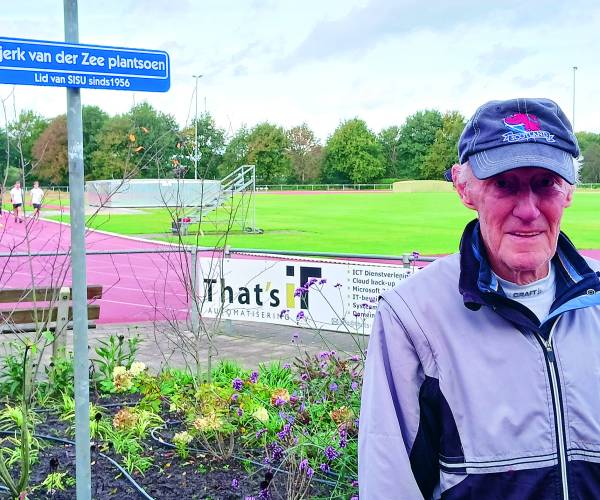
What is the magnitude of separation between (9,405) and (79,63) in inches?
140

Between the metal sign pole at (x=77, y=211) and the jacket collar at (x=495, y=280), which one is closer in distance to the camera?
the jacket collar at (x=495, y=280)

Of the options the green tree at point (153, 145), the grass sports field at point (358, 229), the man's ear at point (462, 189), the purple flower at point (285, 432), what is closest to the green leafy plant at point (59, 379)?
the green tree at point (153, 145)

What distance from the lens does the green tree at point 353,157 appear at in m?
96.4

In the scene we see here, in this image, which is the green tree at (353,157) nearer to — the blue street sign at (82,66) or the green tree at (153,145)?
the green tree at (153,145)

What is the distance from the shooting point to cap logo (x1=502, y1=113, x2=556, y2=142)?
174 centimetres

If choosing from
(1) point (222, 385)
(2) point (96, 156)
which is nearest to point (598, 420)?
(1) point (222, 385)

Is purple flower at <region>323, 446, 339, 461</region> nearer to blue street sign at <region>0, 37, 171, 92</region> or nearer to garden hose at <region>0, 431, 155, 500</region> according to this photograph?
garden hose at <region>0, 431, 155, 500</region>

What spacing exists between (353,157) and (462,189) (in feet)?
312

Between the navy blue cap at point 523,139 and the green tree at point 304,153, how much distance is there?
90.8 metres

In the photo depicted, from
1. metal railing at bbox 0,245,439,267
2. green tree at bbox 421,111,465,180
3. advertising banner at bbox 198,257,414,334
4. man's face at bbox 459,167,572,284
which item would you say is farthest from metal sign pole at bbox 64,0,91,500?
green tree at bbox 421,111,465,180

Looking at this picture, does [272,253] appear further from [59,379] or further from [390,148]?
[390,148]

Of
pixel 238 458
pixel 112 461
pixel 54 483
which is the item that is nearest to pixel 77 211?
pixel 54 483

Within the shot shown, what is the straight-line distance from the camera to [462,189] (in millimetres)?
1959

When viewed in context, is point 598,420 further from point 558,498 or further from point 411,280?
point 411,280
